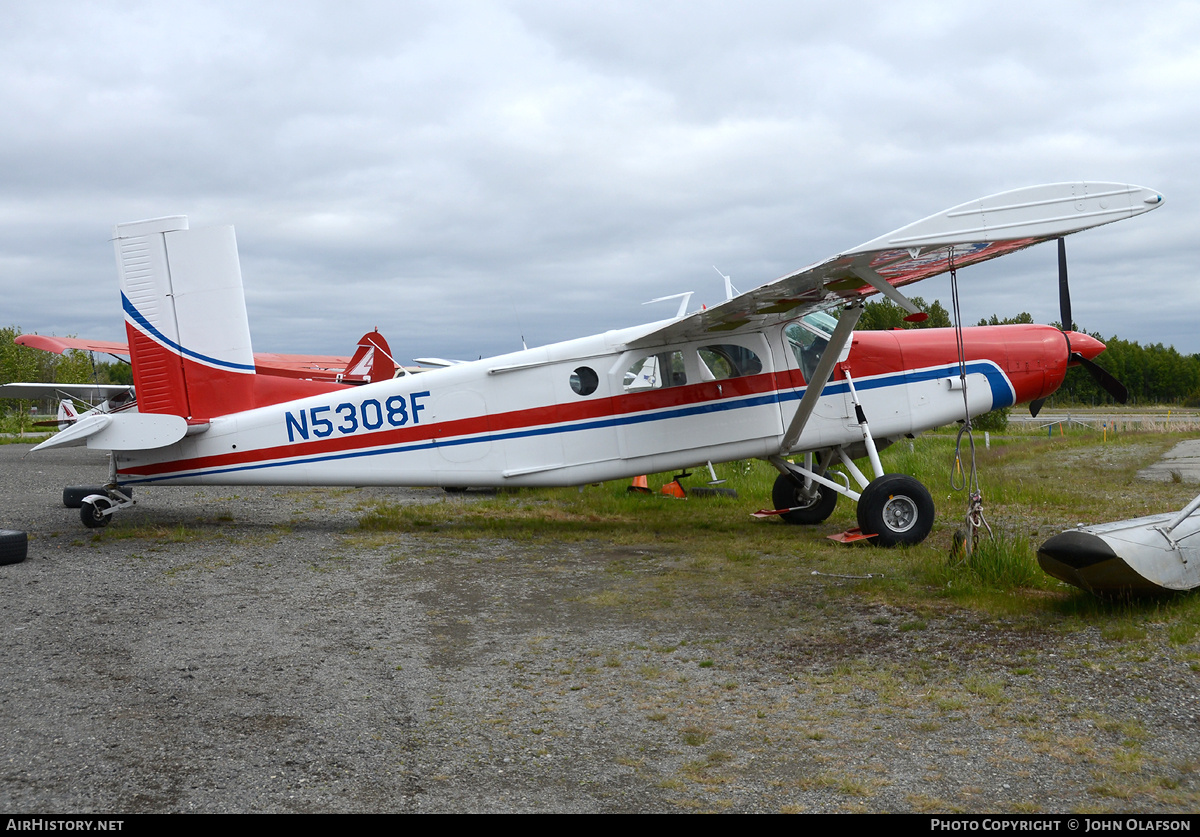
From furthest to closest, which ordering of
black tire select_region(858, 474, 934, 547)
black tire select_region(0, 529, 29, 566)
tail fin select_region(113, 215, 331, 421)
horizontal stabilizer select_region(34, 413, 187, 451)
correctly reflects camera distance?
tail fin select_region(113, 215, 331, 421) → horizontal stabilizer select_region(34, 413, 187, 451) → black tire select_region(858, 474, 934, 547) → black tire select_region(0, 529, 29, 566)

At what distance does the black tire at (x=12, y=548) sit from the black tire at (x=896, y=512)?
27.4 ft

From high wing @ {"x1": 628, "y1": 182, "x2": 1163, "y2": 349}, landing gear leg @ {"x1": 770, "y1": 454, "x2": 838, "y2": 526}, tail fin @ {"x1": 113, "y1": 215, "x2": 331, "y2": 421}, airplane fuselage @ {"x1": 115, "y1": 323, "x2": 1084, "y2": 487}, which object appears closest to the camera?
high wing @ {"x1": 628, "y1": 182, "x2": 1163, "y2": 349}

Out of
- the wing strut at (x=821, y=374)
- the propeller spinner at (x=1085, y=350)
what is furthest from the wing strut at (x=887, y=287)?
the propeller spinner at (x=1085, y=350)

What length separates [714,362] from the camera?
9.95 metres

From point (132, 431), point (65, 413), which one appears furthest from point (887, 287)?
point (65, 413)

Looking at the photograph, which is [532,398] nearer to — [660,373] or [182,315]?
[660,373]

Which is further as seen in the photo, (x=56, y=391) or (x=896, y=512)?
(x=56, y=391)

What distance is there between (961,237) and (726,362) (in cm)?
383

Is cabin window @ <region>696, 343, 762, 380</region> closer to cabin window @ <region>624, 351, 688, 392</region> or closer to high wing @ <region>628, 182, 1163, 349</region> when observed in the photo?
cabin window @ <region>624, 351, 688, 392</region>

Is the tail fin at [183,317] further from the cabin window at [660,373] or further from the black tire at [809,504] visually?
the black tire at [809,504]

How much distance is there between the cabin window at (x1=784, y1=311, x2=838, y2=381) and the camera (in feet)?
32.9

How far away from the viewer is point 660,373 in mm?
9898

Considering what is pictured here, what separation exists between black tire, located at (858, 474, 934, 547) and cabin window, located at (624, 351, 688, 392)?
8.21ft

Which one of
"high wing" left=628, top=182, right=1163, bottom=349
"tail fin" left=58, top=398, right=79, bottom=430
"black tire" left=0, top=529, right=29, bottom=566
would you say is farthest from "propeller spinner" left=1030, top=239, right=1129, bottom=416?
"tail fin" left=58, top=398, right=79, bottom=430
